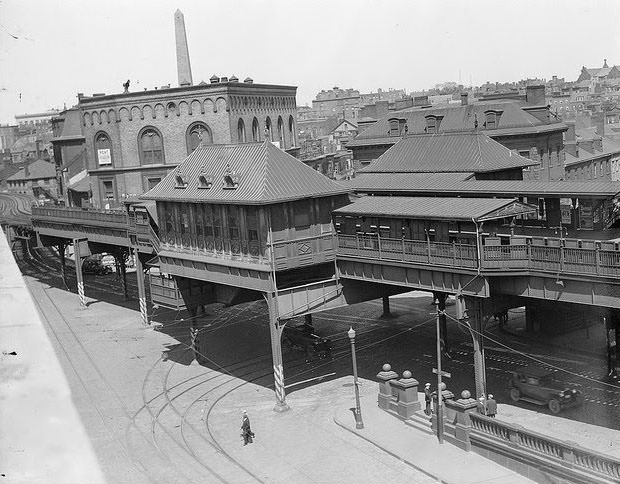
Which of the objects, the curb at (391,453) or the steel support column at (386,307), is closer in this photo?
the curb at (391,453)

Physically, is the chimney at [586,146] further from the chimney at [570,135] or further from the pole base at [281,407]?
the pole base at [281,407]

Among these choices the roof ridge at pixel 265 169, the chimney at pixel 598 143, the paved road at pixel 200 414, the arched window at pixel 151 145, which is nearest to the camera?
the paved road at pixel 200 414

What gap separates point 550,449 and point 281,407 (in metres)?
15.1

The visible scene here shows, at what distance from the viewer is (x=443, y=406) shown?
3209 centimetres

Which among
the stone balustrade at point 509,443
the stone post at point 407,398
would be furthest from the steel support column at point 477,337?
the stone post at point 407,398

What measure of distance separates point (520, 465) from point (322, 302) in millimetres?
15406

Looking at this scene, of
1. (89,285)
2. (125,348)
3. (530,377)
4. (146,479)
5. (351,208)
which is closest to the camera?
(146,479)

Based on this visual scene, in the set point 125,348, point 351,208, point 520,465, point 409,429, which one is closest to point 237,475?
point 409,429

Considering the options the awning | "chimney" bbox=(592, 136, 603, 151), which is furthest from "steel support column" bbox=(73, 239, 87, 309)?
"chimney" bbox=(592, 136, 603, 151)

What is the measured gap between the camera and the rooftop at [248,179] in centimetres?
4028

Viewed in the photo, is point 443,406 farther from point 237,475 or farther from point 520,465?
point 237,475

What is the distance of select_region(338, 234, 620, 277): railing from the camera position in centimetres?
2912

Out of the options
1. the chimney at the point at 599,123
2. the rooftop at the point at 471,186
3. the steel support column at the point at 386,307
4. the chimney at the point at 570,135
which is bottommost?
the steel support column at the point at 386,307

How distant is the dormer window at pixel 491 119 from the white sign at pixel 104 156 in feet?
129
